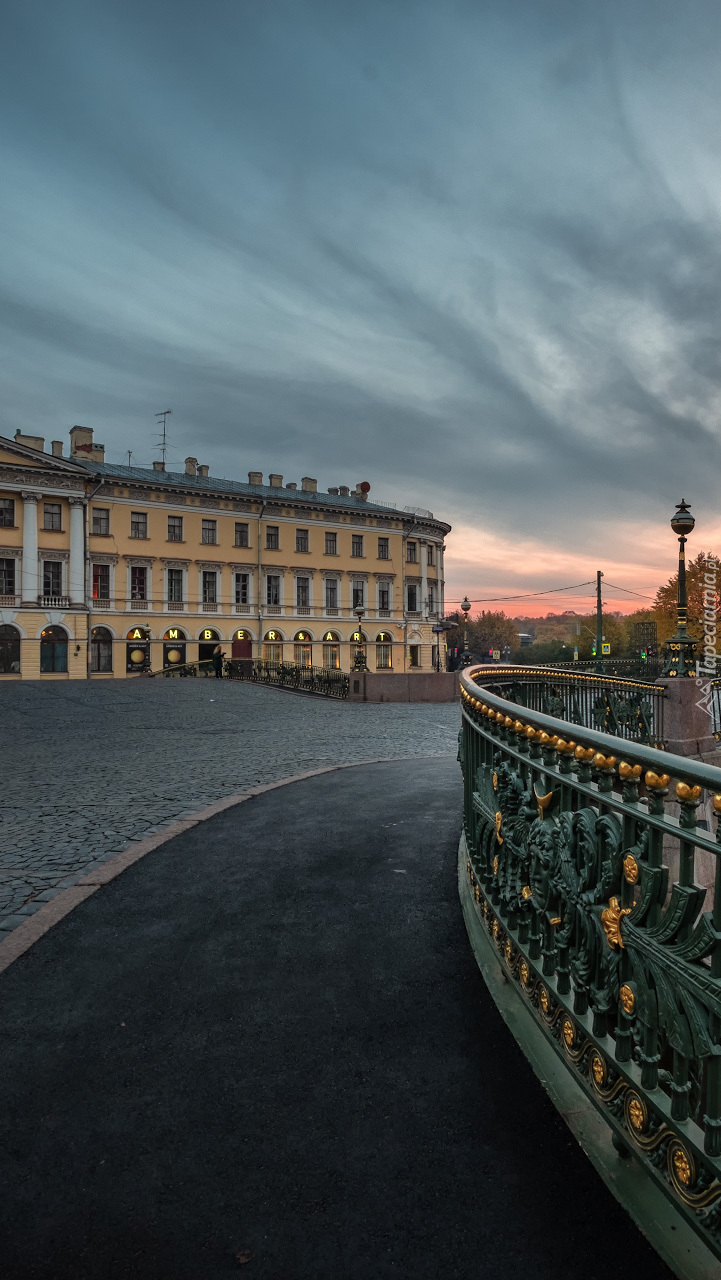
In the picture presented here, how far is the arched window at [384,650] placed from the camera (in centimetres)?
5881

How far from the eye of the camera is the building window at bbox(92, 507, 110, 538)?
48.4 metres

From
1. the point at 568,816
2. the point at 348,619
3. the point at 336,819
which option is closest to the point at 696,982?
the point at 568,816

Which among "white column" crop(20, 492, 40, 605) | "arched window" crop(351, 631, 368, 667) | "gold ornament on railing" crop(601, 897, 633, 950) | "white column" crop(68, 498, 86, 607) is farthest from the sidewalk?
"white column" crop(68, 498, 86, 607)

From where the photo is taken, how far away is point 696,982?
1709 millimetres

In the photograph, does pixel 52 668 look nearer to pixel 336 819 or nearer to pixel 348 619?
pixel 348 619

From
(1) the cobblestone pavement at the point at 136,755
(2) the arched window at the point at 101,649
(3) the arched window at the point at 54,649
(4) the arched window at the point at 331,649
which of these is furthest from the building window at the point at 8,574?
(4) the arched window at the point at 331,649

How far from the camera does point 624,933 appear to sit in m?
2.04

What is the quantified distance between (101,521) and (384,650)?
80.0 feet

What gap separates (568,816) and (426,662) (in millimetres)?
59214

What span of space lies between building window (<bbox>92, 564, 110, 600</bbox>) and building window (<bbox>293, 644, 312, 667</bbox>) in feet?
48.2

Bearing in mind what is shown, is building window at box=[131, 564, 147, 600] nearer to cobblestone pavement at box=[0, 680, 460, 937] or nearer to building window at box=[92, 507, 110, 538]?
building window at box=[92, 507, 110, 538]

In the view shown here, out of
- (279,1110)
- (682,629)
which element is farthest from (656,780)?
(682,629)

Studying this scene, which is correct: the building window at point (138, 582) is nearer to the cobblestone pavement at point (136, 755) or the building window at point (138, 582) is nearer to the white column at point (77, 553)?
the white column at point (77, 553)

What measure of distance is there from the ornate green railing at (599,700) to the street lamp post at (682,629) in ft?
4.80
